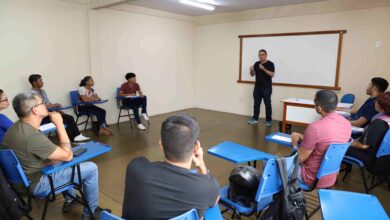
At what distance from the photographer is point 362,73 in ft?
16.5

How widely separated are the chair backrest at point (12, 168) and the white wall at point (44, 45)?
114 inches

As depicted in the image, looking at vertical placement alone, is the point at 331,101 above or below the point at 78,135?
above

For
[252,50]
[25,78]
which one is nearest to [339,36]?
[252,50]

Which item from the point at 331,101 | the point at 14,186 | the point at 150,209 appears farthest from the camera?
the point at 331,101

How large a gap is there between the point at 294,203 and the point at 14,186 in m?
1.96

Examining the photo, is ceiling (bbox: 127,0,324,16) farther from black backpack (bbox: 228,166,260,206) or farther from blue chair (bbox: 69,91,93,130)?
black backpack (bbox: 228,166,260,206)

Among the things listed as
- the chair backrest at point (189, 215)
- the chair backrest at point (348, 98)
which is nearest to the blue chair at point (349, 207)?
the chair backrest at point (189, 215)

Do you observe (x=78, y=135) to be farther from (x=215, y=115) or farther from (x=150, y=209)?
(x=150, y=209)

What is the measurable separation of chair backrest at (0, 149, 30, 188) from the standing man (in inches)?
184

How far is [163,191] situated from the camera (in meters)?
1.11

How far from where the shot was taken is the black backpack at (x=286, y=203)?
5.48 feet

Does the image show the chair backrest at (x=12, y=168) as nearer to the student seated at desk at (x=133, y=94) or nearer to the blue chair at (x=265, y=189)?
the blue chair at (x=265, y=189)

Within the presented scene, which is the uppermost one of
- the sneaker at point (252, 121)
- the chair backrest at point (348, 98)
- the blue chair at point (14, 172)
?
the chair backrest at point (348, 98)

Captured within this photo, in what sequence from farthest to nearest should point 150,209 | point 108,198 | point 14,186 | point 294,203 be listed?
point 108,198
point 14,186
point 294,203
point 150,209
